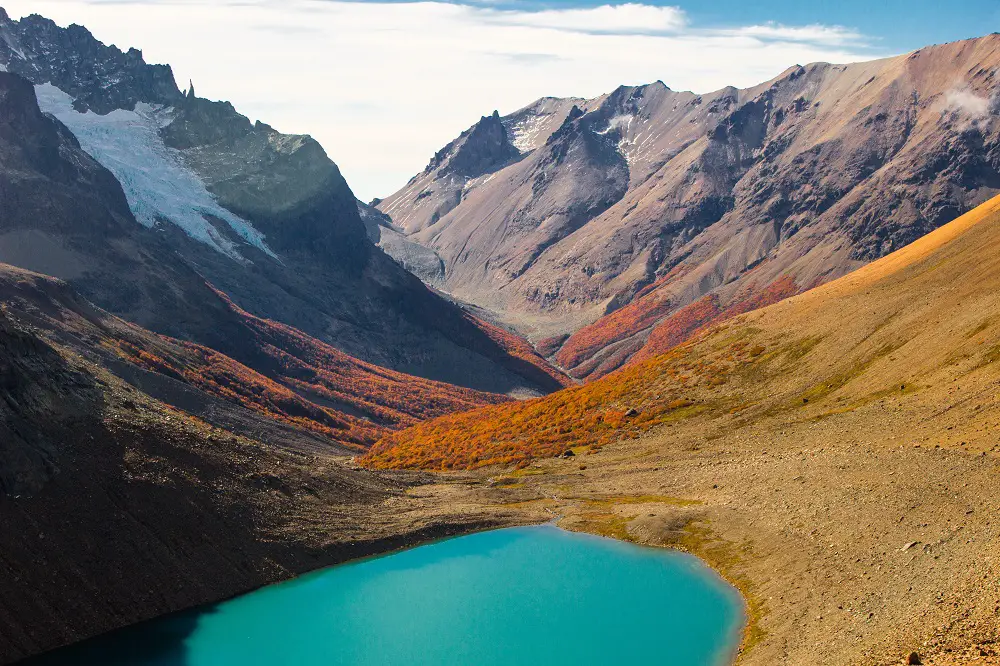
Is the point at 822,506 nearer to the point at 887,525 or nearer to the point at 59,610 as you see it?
the point at 887,525

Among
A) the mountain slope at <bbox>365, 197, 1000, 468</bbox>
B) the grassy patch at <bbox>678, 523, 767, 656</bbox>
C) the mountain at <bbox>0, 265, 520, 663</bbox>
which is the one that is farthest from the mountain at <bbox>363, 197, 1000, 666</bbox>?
A: the mountain at <bbox>0, 265, 520, 663</bbox>

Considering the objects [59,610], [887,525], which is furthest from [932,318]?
[59,610]

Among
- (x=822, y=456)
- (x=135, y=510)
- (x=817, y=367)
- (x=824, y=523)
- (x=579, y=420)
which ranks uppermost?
(x=817, y=367)

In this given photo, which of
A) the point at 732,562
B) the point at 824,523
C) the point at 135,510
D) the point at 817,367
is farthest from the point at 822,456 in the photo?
the point at 135,510

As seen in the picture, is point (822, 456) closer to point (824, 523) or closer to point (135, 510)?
point (824, 523)

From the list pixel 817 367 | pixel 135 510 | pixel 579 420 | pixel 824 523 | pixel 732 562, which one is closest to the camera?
pixel 824 523

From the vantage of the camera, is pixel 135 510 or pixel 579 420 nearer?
pixel 135 510

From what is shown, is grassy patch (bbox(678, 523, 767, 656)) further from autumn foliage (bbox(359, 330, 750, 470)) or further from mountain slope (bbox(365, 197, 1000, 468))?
autumn foliage (bbox(359, 330, 750, 470))

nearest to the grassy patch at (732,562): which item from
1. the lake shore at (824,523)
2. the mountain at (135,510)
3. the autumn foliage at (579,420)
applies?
the lake shore at (824,523)
